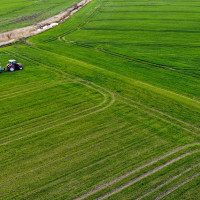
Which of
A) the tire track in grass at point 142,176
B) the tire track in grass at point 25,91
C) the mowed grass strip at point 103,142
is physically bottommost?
the tire track in grass at point 142,176

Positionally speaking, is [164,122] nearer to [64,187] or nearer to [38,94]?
[64,187]

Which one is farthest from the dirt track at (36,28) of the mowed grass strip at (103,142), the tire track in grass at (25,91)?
the mowed grass strip at (103,142)

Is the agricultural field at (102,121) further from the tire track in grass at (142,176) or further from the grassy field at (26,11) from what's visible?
the grassy field at (26,11)

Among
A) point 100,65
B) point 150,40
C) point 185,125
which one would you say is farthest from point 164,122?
point 150,40

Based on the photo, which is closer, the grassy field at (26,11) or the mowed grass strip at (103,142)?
the mowed grass strip at (103,142)

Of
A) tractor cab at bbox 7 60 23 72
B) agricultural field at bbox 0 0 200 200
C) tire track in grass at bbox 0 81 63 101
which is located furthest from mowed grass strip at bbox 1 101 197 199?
tractor cab at bbox 7 60 23 72

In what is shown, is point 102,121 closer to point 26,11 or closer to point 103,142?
point 103,142

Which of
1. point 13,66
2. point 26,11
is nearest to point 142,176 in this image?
point 13,66

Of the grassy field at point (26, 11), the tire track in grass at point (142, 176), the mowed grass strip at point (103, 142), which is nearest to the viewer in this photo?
the tire track in grass at point (142, 176)
